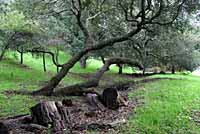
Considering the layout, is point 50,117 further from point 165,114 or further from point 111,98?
point 165,114

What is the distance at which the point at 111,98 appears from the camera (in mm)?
9523

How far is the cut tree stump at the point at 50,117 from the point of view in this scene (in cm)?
718

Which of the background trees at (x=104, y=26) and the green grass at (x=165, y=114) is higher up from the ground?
the background trees at (x=104, y=26)

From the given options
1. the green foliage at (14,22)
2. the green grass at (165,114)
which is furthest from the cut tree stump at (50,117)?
the green foliage at (14,22)

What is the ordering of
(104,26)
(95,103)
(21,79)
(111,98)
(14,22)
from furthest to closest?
1. (104,26)
2. (21,79)
3. (14,22)
4. (95,103)
5. (111,98)

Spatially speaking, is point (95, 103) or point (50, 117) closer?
point (50, 117)

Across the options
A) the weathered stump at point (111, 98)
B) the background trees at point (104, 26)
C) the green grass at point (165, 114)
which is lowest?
the green grass at point (165, 114)

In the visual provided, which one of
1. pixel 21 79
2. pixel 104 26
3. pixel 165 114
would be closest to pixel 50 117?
pixel 165 114

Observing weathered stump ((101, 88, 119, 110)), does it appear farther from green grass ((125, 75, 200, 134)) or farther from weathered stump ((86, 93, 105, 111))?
Answer: green grass ((125, 75, 200, 134))

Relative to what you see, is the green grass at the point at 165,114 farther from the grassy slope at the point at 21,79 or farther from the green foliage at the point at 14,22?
the green foliage at the point at 14,22

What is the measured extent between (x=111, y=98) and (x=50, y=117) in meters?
2.72

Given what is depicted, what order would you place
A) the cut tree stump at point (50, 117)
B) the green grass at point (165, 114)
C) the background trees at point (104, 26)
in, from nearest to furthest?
the cut tree stump at point (50, 117)
the green grass at point (165, 114)
the background trees at point (104, 26)

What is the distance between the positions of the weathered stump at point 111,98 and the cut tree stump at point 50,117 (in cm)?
218

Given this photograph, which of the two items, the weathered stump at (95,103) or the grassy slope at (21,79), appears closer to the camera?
the weathered stump at (95,103)
